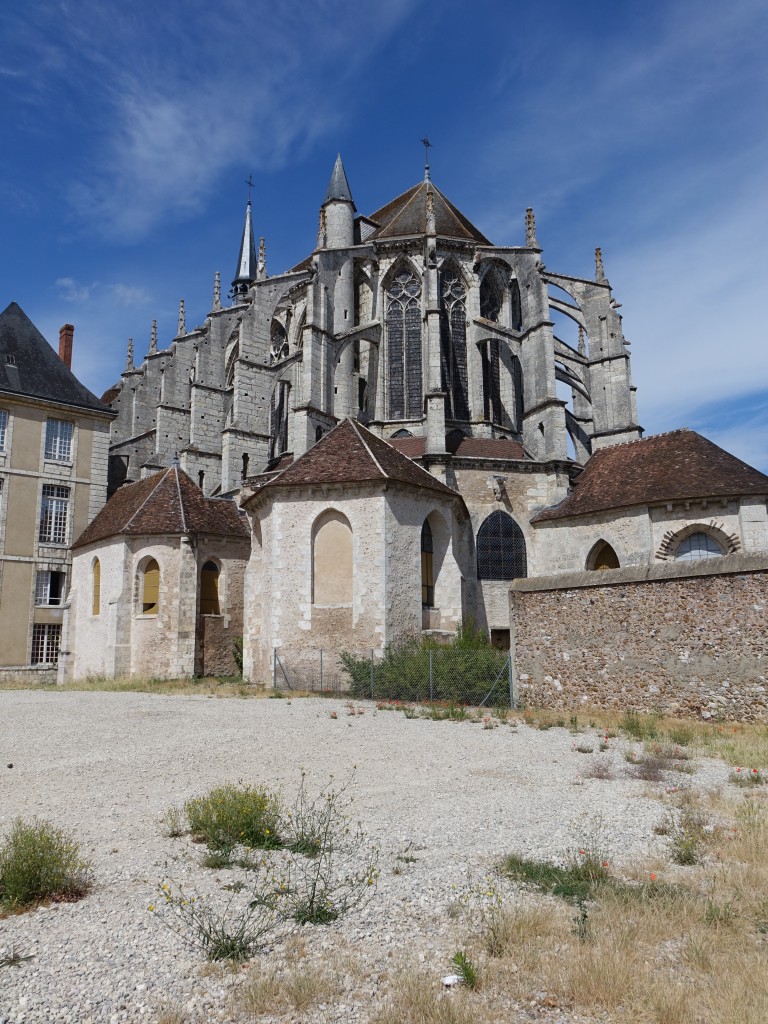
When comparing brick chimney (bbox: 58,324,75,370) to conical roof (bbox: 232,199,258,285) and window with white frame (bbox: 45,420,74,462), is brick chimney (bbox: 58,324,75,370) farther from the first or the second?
conical roof (bbox: 232,199,258,285)

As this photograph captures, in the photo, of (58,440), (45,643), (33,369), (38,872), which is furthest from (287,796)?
(33,369)

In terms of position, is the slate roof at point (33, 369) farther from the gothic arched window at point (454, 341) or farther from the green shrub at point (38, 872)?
the green shrub at point (38, 872)

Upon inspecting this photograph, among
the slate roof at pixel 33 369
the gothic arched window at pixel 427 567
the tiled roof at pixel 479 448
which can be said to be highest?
the slate roof at pixel 33 369

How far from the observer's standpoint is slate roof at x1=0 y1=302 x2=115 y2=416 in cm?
2713

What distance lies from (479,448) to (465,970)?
21.8 m

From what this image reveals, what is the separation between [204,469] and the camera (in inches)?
1115

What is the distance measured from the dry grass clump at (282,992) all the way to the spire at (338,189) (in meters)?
31.0

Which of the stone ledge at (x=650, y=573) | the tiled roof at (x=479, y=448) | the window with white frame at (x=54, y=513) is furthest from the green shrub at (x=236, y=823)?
the window with white frame at (x=54, y=513)

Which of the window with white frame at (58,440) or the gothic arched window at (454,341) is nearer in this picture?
the window with white frame at (58,440)

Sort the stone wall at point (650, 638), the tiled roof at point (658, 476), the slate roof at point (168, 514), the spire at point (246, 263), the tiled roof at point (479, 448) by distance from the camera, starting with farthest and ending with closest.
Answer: the spire at point (246, 263) < the tiled roof at point (479, 448) < the slate roof at point (168, 514) < the tiled roof at point (658, 476) < the stone wall at point (650, 638)

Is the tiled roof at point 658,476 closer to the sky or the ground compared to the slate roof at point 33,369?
A: closer to the ground

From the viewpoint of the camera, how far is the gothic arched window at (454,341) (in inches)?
1104

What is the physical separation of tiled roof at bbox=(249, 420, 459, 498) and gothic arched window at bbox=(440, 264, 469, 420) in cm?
723

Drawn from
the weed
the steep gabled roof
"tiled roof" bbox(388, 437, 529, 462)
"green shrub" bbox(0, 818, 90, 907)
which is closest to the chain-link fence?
"tiled roof" bbox(388, 437, 529, 462)
